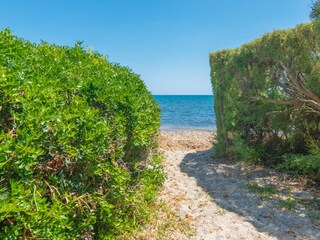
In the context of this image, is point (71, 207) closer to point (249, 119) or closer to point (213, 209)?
point (213, 209)

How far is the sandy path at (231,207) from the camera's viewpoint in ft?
13.4

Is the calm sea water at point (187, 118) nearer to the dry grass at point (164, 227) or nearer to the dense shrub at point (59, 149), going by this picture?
the dry grass at point (164, 227)

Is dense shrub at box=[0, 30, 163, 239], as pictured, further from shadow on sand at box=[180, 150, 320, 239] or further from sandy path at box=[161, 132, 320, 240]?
shadow on sand at box=[180, 150, 320, 239]

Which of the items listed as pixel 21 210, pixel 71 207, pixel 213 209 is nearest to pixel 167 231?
pixel 213 209

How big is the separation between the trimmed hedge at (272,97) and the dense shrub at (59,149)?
4.66 metres

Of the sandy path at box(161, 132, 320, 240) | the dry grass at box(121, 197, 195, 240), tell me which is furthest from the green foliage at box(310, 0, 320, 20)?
the dry grass at box(121, 197, 195, 240)

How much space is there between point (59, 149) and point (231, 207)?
12.7 feet

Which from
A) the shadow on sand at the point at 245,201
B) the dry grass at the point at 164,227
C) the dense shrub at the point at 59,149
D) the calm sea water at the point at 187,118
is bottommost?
the calm sea water at the point at 187,118

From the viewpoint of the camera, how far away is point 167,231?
386 centimetres

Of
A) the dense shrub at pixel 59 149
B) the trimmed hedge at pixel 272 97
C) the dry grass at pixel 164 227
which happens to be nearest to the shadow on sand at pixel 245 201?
the trimmed hedge at pixel 272 97

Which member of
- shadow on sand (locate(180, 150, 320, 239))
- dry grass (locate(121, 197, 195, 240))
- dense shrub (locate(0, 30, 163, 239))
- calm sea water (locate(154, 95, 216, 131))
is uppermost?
dense shrub (locate(0, 30, 163, 239))

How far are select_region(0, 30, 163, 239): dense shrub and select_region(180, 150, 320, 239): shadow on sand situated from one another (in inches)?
86.1

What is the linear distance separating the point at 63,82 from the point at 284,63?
18.8 feet

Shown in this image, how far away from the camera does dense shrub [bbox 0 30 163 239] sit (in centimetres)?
172
